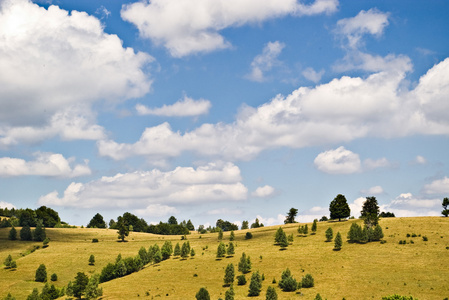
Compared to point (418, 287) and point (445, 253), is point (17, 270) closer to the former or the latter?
point (418, 287)

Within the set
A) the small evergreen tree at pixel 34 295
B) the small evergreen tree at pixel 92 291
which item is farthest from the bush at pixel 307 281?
the small evergreen tree at pixel 34 295

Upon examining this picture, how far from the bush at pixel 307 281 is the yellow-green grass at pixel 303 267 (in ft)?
6.72

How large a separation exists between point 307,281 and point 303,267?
1442 centimetres

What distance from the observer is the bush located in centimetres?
10506

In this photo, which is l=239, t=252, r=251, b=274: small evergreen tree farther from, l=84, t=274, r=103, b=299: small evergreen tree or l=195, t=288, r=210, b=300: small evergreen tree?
l=84, t=274, r=103, b=299: small evergreen tree

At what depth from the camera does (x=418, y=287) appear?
96188 mm

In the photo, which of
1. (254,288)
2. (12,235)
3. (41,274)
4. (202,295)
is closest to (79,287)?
(41,274)

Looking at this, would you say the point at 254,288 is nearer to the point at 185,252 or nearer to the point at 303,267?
the point at 303,267

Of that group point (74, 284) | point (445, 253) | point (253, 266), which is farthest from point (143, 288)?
point (445, 253)

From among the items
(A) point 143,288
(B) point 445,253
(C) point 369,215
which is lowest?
(A) point 143,288

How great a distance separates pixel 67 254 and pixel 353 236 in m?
112

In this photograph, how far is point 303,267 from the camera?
120 metres

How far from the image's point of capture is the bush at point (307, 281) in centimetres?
10506

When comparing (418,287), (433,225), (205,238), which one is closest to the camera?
(418,287)
